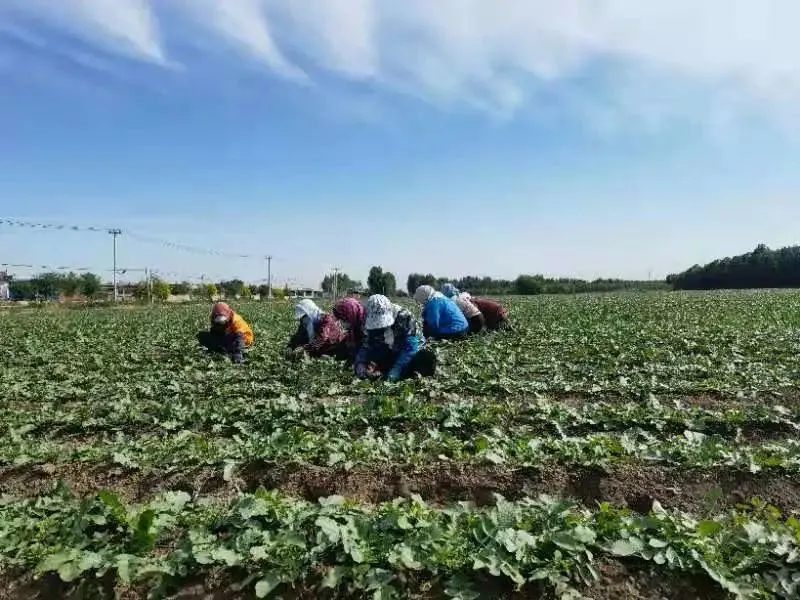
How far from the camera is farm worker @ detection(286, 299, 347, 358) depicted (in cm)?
1201

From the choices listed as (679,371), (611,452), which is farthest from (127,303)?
(611,452)

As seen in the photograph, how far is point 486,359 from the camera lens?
476 inches

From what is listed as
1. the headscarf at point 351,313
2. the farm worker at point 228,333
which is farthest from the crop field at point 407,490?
the farm worker at point 228,333

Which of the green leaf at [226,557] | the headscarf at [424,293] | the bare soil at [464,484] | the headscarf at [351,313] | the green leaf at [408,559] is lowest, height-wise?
the bare soil at [464,484]

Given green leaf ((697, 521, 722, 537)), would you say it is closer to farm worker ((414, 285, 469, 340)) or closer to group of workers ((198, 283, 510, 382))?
group of workers ((198, 283, 510, 382))

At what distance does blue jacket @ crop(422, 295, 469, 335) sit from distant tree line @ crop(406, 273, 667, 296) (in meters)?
64.9

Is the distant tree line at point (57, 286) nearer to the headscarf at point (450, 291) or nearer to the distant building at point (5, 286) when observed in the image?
the distant building at point (5, 286)

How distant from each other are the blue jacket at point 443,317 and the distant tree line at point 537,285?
64.9 m

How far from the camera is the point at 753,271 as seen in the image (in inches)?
2862

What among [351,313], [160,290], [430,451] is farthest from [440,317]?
[160,290]

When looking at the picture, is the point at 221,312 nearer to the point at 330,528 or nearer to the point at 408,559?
the point at 330,528

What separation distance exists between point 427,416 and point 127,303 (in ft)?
181

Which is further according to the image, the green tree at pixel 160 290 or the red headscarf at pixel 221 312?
the green tree at pixel 160 290

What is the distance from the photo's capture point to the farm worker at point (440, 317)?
13984mm
